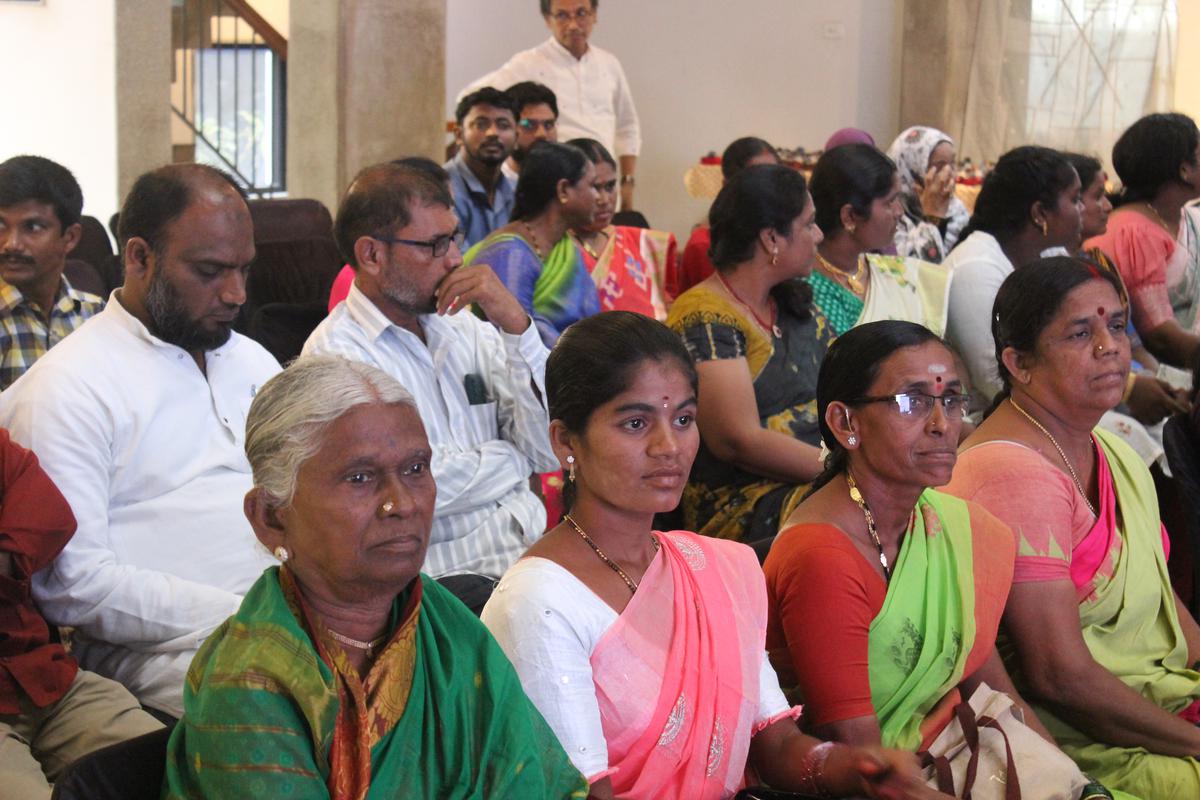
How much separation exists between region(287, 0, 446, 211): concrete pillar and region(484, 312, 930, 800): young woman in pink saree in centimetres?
466

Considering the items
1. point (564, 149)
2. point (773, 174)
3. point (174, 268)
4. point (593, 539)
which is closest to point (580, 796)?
point (593, 539)

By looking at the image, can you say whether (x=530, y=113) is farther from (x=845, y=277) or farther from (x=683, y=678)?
(x=683, y=678)

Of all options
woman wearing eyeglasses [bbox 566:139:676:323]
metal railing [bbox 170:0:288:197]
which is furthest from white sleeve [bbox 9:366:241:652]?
metal railing [bbox 170:0:288:197]

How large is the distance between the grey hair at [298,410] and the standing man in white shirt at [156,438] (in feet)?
2.33

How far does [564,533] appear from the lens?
79.0 inches

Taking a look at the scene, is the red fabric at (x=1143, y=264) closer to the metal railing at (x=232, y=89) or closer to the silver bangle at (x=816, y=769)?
the silver bangle at (x=816, y=769)

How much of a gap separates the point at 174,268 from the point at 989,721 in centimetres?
159

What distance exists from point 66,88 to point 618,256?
3.16 m

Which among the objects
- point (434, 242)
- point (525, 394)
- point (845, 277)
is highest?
point (434, 242)

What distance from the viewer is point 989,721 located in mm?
2154

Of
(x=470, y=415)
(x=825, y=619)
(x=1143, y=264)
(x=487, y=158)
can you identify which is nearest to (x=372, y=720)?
(x=825, y=619)

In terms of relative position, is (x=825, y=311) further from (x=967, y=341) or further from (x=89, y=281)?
(x=89, y=281)

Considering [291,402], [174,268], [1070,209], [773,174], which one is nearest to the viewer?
[291,402]

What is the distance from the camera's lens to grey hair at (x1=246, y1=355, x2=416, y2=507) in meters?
1.68
